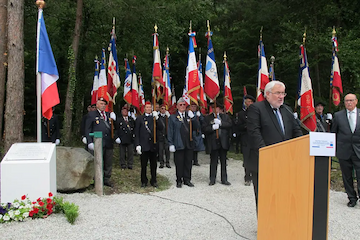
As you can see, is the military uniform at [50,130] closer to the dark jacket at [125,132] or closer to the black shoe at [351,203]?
the dark jacket at [125,132]

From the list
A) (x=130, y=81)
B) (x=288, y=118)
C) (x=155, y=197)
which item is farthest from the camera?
(x=130, y=81)

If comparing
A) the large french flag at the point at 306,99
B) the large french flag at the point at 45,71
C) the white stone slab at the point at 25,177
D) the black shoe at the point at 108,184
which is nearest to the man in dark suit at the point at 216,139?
the large french flag at the point at 306,99

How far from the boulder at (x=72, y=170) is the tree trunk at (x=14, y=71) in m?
1.07

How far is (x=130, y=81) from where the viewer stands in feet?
40.4

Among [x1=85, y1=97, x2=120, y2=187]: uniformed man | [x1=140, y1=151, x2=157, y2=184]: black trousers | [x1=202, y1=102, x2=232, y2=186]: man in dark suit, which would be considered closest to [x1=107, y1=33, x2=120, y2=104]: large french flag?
[x1=85, y1=97, x2=120, y2=187]: uniformed man

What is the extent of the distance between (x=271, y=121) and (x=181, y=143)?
179 inches

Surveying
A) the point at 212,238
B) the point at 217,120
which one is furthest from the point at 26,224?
the point at 217,120

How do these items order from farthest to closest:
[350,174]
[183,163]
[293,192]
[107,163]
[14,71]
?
[183,163] < [107,163] < [14,71] < [350,174] < [293,192]

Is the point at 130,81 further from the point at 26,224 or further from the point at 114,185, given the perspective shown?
→ the point at 26,224

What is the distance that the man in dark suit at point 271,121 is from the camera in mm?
4082

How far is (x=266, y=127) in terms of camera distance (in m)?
4.16

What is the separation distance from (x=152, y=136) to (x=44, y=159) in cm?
312

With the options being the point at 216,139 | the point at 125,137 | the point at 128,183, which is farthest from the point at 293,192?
the point at 125,137

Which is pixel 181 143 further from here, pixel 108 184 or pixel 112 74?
pixel 112 74
